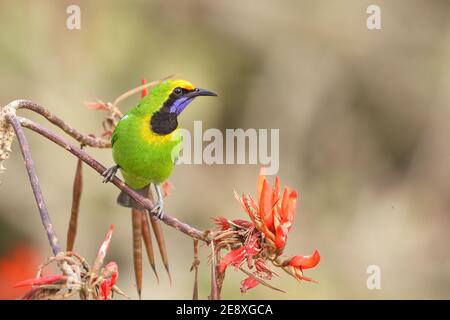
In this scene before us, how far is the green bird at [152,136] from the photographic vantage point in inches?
129

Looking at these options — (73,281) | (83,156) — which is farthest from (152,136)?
(73,281)

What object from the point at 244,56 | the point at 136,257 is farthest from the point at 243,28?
the point at 136,257

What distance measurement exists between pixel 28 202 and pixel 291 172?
2.29 m

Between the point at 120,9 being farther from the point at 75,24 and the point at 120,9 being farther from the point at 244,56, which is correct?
the point at 244,56

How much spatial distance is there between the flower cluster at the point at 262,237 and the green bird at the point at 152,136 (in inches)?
52.6

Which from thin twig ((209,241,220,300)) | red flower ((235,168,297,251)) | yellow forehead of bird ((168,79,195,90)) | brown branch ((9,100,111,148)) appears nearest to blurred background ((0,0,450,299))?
yellow forehead of bird ((168,79,195,90))

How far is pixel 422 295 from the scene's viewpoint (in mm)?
5859

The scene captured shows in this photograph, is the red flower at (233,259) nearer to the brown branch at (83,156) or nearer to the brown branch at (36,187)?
the brown branch at (83,156)

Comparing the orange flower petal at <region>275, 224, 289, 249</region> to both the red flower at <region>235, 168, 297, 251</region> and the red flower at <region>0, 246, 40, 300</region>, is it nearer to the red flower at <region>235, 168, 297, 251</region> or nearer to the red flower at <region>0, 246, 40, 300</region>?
the red flower at <region>235, 168, 297, 251</region>

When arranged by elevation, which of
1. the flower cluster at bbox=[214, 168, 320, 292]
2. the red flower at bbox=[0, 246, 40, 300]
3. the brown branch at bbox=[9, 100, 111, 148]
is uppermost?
the brown branch at bbox=[9, 100, 111, 148]

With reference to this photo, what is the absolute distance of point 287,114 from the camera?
641 centimetres

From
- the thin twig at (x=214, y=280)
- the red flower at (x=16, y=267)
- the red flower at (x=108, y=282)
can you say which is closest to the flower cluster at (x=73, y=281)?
the red flower at (x=108, y=282)

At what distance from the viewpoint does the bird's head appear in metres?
3.24

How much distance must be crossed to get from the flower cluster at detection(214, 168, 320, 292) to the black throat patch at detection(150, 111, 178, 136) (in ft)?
4.70
